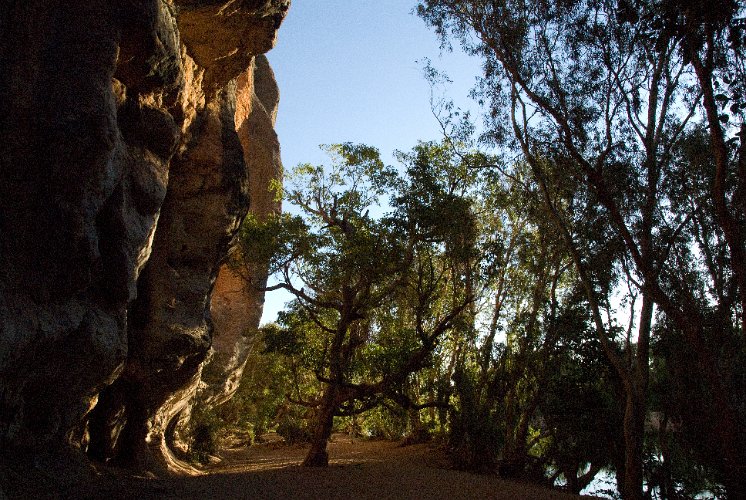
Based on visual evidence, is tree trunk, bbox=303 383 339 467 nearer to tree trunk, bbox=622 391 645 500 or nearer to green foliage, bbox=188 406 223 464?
green foliage, bbox=188 406 223 464

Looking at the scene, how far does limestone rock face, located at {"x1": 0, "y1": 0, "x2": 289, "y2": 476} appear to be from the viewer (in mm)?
8930

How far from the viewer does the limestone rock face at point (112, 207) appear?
29.3 ft

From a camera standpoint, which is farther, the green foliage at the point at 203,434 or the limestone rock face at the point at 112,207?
the green foliage at the point at 203,434

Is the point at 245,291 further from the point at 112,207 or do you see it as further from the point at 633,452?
the point at 633,452

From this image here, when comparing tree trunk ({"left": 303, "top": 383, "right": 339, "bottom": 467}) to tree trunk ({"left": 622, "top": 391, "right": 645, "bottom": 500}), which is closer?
tree trunk ({"left": 622, "top": 391, "right": 645, "bottom": 500})

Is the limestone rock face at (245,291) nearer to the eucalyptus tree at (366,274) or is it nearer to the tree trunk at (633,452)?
the eucalyptus tree at (366,274)

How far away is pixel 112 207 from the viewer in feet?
36.4

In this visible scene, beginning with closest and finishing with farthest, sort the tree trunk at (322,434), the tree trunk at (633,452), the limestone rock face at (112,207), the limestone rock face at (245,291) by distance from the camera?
1. the limestone rock face at (112,207)
2. the tree trunk at (633,452)
3. the tree trunk at (322,434)
4. the limestone rock face at (245,291)

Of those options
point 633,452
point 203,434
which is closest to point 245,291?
point 203,434

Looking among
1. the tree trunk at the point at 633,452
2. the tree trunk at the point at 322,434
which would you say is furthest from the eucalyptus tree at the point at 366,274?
the tree trunk at the point at 633,452

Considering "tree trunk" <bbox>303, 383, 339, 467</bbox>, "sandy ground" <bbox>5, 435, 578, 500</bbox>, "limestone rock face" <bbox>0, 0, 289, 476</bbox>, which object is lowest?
"sandy ground" <bbox>5, 435, 578, 500</bbox>

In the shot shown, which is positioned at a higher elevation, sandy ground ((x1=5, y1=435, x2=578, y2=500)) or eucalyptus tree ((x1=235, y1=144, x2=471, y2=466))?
eucalyptus tree ((x1=235, y1=144, x2=471, y2=466))

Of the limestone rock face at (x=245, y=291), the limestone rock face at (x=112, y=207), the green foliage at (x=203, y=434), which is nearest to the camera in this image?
the limestone rock face at (x=112, y=207)

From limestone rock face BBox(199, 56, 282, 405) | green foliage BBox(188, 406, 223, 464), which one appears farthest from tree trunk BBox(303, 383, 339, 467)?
limestone rock face BBox(199, 56, 282, 405)
